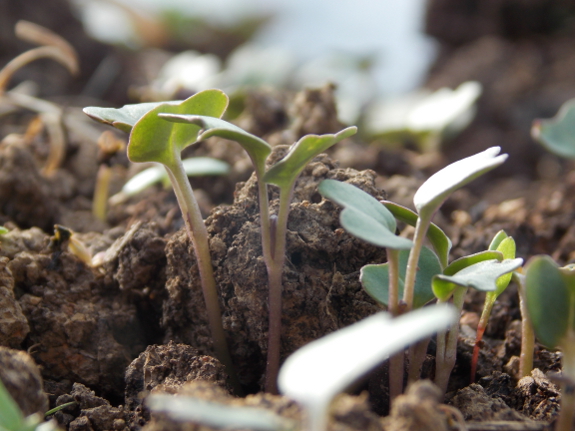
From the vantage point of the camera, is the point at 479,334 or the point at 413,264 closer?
the point at 413,264

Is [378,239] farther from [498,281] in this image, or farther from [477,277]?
[498,281]

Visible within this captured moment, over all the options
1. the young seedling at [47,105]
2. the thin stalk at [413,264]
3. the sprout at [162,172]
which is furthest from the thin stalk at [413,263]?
the young seedling at [47,105]

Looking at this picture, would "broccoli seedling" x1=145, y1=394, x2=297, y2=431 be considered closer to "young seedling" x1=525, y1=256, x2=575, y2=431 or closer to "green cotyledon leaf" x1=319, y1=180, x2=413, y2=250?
"green cotyledon leaf" x1=319, y1=180, x2=413, y2=250

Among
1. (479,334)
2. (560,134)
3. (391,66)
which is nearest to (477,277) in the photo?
(479,334)

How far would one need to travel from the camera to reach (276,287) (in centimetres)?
79

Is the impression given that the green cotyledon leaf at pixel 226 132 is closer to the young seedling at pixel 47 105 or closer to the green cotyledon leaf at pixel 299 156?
the green cotyledon leaf at pixel 299 156

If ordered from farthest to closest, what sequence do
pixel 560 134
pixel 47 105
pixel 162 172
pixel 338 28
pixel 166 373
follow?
pixel 338 28 → pixel 47 105 → pixel 162 172 → pixel 560 134 → pixel 166 373

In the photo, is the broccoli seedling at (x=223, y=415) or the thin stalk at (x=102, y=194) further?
the thin stalk at (x=102, y=194)

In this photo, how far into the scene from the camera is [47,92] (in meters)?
2.47

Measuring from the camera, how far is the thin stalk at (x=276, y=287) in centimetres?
76

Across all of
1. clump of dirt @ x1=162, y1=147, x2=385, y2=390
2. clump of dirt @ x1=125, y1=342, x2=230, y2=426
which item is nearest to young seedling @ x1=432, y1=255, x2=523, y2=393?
clump of dirt @ x1=162, y1=147, x2=385, y2=390

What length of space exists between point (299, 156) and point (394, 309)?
0.81 feet

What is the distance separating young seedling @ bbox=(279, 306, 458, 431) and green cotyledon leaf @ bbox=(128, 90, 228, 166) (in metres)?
0.43

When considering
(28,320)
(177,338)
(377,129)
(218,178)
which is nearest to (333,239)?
(177,338)
